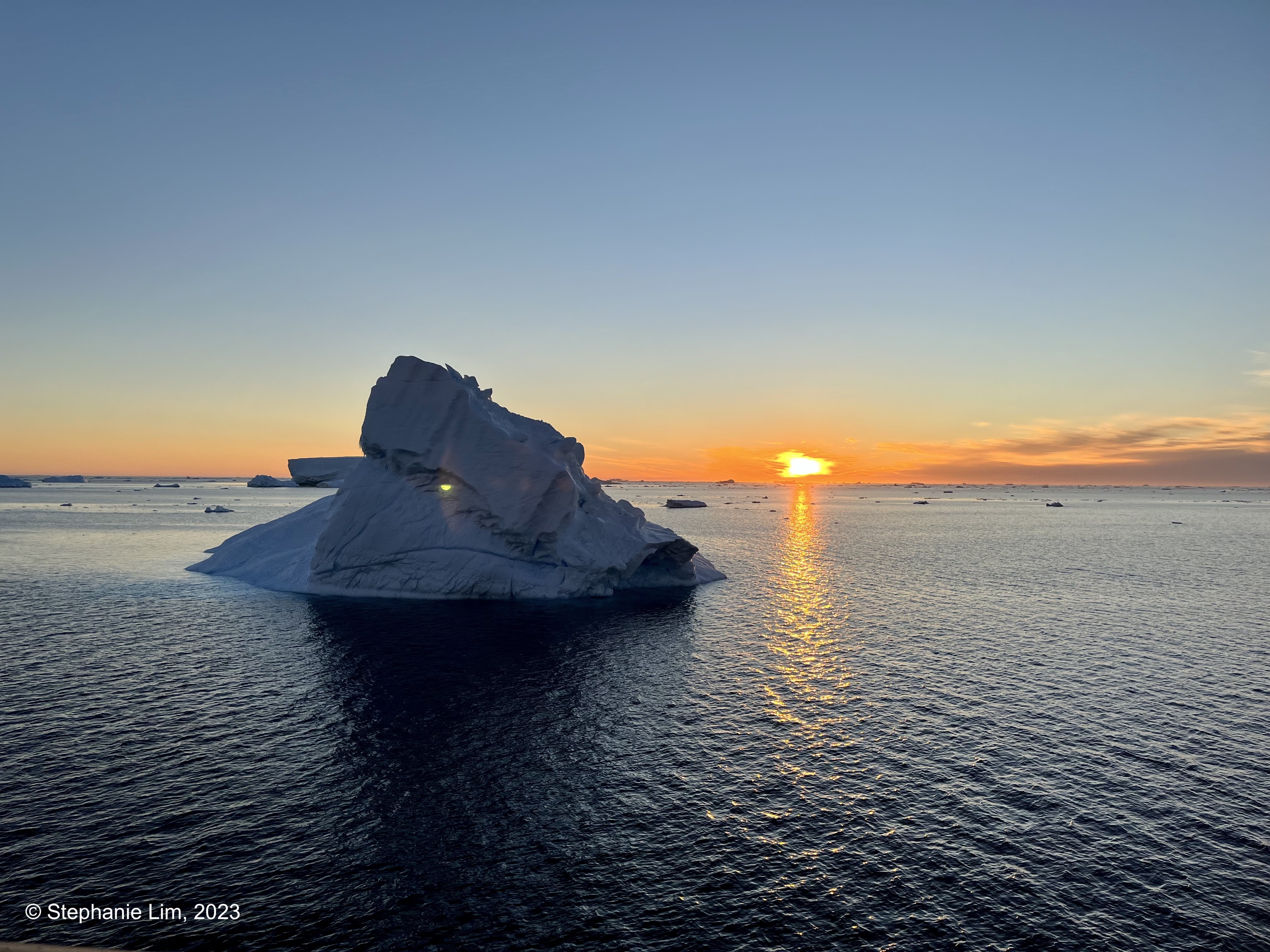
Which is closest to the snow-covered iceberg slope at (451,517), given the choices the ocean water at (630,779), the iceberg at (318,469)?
the ocean water at (630,779)

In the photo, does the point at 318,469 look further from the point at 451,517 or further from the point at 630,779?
the point at 630,779

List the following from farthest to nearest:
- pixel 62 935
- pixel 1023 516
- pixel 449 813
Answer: pixel 1023 516
pixel 449 813
pixel 62 935

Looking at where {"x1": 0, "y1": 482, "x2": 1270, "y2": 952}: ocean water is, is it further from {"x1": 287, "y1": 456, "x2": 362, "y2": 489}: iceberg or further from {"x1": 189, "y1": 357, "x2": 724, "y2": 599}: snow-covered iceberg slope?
{"x1": 287, "y1": 456, "x2": 362, "y2": 489}: iceberg

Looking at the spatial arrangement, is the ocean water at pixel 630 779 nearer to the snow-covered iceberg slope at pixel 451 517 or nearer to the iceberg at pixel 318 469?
the snow-covered iceberg slope at pixel 451 517

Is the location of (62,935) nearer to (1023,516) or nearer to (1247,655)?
(1247,655)

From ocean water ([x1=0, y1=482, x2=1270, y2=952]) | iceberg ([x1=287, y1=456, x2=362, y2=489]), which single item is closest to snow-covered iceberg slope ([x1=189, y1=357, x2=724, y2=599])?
ocean water ([x1=0, y1=482, x2=1270, y2=952])

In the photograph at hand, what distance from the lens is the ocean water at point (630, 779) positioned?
11.6m

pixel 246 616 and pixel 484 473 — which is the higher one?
pixel 484 473

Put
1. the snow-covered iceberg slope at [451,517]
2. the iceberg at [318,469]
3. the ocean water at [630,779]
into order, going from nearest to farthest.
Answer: the ocean water at [630,779] < the snow-covered iceberg slope at [451,517] < the iceberg at [318,469]

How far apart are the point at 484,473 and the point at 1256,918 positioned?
36.6m

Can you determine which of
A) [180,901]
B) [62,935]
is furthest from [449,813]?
[62,935]

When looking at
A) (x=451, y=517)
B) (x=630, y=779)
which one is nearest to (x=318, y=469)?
(x=451, y=517)

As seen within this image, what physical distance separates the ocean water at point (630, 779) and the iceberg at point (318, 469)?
371 feet

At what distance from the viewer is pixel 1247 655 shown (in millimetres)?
29031
